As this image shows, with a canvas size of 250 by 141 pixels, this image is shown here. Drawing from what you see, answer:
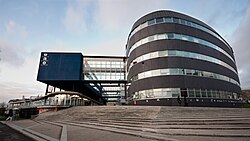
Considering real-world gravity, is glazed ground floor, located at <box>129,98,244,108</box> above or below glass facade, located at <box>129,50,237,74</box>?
below

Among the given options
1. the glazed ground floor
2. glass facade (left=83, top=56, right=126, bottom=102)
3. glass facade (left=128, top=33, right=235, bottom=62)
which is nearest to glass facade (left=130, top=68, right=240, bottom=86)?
the glazed ground floor

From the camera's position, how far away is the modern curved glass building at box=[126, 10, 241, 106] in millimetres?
25609

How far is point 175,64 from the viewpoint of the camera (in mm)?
26344

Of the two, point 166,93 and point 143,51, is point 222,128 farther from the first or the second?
point 143,51

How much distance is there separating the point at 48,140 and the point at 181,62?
2462cm

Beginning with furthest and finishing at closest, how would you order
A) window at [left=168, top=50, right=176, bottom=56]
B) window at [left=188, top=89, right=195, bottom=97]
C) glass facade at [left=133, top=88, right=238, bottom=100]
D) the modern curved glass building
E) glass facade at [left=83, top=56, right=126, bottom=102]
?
glass facade at [left=83, top=56, right=126, bottom=102], window at [left=168, top=50, right=176, bottom=56], the modern curved glass building, window at [left=188, top=89, right=195, bottom=97], glass facade at [left=133, top=88, right=238, bottom=100]

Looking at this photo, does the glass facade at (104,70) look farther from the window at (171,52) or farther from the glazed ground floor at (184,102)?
the window at (171,52)

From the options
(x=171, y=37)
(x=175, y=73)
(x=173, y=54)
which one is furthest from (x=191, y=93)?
(x=171, y=37)

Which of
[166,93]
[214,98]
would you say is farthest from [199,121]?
[214,98]

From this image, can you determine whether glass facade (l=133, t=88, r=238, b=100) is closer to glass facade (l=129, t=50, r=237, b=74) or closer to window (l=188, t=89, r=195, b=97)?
window (l=188, t=89, r=195, b=97)

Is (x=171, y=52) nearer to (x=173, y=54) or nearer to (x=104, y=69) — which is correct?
(x=173, y=54)

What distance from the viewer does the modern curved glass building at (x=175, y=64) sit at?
25.6 metres

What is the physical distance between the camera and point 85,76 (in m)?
40.2

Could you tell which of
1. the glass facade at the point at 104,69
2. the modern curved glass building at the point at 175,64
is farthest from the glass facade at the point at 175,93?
the glass facade at the point at 104,69
